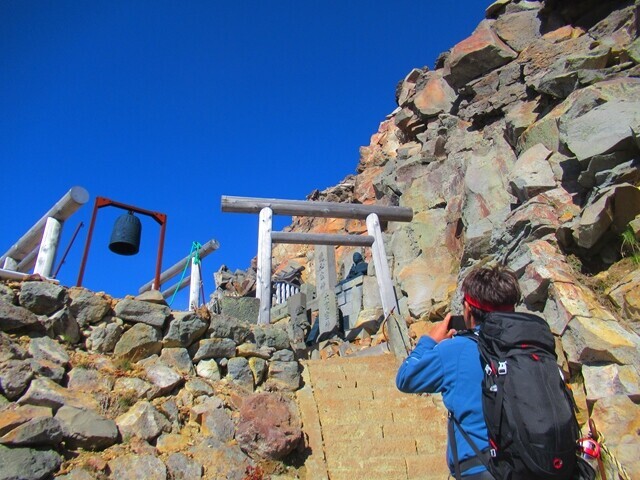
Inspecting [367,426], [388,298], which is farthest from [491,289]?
[388,298]

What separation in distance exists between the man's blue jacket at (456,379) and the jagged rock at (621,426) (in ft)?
7.42

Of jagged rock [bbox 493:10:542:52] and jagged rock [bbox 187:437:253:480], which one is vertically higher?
jagged rock [bbox 493:10:542:52]

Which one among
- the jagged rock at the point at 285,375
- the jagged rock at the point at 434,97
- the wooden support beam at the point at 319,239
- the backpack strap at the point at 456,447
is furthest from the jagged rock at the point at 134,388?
the jagged rock at the point at 434,97

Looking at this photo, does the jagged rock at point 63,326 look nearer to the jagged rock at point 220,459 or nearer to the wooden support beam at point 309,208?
the jagged rock at point 220,459

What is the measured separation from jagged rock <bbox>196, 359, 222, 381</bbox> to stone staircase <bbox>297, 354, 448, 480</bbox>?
1.01 metres

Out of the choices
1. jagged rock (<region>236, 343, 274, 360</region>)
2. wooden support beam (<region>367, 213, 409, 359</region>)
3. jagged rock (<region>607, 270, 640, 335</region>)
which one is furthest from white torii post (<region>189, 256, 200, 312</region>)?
jagged rock (<region>607, 270, 640, 335</region>)

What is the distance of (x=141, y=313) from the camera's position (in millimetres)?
5051

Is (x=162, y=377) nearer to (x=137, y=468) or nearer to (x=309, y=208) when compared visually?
(x=137, y=468)

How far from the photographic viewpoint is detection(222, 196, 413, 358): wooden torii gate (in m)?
8.38

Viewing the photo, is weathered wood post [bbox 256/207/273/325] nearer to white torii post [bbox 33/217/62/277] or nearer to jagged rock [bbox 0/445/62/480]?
white torii post [bbox 33/217/62/277]

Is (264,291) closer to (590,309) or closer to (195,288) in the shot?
(195,288)

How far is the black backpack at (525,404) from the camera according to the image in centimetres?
164

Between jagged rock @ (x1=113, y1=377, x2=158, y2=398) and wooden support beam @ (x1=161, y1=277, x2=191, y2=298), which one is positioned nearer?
jagged rock @ (x1=113, y1=377, x2=158, y2=398)

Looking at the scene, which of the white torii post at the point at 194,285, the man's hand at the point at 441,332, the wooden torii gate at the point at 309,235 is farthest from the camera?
the wooden torii gate at the point at 309,235
